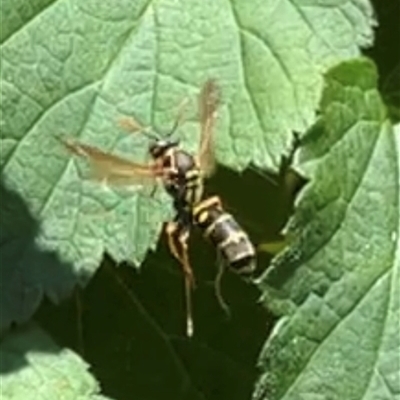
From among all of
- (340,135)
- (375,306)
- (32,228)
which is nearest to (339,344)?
(375,306)

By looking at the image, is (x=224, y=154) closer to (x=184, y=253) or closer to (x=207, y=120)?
(x=207, y=120)

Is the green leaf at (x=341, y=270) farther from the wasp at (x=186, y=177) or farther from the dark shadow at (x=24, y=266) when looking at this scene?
the dark shadow at (x=24, y=266)

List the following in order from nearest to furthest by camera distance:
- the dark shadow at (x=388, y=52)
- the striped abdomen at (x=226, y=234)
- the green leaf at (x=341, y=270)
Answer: the green leaf at (x=341, y=270), the striped abdomen at (x=226, y=234), the dark shadow at (x=388, y=52)

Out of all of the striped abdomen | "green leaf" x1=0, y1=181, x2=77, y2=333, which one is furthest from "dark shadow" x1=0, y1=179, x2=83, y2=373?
the striped abdomen

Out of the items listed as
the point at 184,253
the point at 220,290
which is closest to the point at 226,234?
the point at 184,253

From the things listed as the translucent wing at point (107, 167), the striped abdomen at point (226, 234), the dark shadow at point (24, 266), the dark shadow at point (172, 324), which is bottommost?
the dark shadow at point (172, 324)

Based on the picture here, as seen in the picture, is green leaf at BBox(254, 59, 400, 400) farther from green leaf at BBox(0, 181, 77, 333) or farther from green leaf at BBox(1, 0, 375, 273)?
→ green leaf at BBox(0, 181, 77, 333)

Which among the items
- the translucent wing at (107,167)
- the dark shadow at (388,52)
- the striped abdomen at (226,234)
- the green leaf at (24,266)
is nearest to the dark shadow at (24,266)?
the green leaf at (24,266)
